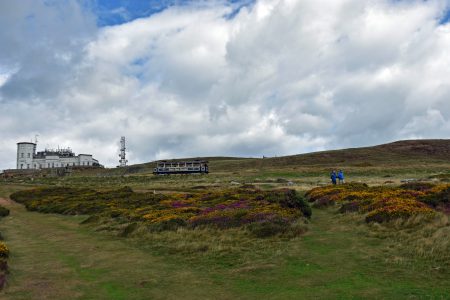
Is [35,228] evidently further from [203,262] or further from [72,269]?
[203,262]

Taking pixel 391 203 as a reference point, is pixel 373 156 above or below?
above

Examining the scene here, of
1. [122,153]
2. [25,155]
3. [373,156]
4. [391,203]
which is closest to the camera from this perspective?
[391,203]

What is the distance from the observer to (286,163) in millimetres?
141000

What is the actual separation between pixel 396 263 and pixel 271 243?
18.0 ft

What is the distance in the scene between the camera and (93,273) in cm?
1509

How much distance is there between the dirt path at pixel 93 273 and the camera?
12516mm

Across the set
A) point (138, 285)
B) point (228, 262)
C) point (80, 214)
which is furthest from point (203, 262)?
point (80, 214)

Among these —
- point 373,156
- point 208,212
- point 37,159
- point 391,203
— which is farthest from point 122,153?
point 391,203

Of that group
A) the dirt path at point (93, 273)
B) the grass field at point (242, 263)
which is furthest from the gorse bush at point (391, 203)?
the dirt path at point (93, 273)

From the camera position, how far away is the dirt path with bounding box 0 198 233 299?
1252 centimetres

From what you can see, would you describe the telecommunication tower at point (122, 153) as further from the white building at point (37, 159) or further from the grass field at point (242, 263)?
the grass field at point (242, 263)

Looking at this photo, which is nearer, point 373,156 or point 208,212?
point 208,212

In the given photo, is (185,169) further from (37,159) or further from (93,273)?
(37,159)

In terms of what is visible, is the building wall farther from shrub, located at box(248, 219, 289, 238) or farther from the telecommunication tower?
shrub, located at box(248, 219, 289, 238)
